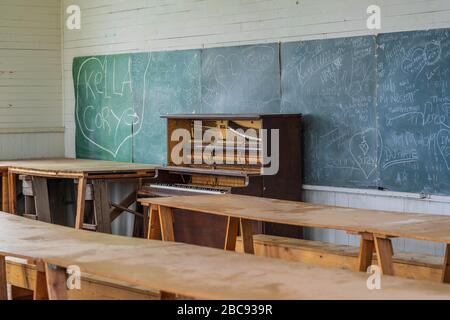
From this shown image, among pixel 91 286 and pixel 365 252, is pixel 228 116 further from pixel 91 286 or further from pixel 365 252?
pixel 91 286

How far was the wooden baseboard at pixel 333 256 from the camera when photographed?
18.3ft

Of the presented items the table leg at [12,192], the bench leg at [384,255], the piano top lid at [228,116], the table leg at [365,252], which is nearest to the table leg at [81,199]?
the piano top lid at [228,116]

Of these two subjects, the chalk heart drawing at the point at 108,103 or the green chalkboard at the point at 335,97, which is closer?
the green chalkboard at the point at 335,97

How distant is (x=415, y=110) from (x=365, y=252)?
1.98 meters

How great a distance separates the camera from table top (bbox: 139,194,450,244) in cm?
477

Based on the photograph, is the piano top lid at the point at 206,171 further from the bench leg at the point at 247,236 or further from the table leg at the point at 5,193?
the table leg at the point at 5,193

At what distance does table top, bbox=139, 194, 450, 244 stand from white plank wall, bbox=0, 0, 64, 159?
167 inches

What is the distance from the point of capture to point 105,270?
149 inches

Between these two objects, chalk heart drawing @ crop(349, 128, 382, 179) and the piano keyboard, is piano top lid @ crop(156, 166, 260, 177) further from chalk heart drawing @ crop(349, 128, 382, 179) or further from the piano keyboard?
chalk heart drawing @ crop(349, 128, 382, 179)

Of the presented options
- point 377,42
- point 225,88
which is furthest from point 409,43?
point 225,88

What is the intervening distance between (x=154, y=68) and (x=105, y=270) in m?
5.63

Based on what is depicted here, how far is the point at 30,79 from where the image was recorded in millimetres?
10305

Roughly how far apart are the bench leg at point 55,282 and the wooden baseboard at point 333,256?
2078mm
